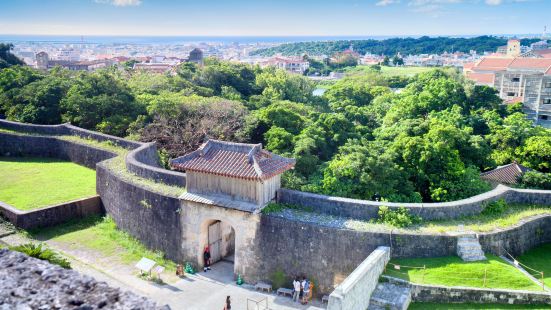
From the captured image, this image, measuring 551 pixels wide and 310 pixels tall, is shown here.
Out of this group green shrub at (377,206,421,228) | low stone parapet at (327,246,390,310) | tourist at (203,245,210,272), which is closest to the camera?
low stone parapet at (327,246,390,310)

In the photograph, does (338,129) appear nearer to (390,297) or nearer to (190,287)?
(190,287)

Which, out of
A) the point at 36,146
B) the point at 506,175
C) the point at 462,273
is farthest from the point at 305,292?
Answer: the point at 36,146

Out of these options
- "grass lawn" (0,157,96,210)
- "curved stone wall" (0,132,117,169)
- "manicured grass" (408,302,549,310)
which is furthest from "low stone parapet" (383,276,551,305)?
"curved stone wall" (0,132,117,169)

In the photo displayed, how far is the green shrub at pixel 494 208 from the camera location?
54.6 feet

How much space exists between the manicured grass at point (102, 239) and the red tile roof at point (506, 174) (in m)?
16.2

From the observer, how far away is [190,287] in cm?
1570

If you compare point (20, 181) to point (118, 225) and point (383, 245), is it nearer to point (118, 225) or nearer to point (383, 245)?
point (118, 225)

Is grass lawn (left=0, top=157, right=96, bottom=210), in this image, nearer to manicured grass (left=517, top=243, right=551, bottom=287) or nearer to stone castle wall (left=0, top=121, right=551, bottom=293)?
stone castle wall (left=0, top=121, right=551, bottom=293)

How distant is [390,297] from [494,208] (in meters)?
6.45

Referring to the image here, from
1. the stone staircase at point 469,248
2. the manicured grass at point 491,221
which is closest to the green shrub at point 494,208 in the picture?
the manicured grass at point 491,221

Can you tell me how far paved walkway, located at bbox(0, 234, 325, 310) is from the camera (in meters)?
14.6

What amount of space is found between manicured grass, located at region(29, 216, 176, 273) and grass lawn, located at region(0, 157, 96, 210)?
4.80 ft

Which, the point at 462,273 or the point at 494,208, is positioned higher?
the point at 494,208

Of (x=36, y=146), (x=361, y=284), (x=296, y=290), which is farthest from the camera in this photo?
(x=36, y=146)
